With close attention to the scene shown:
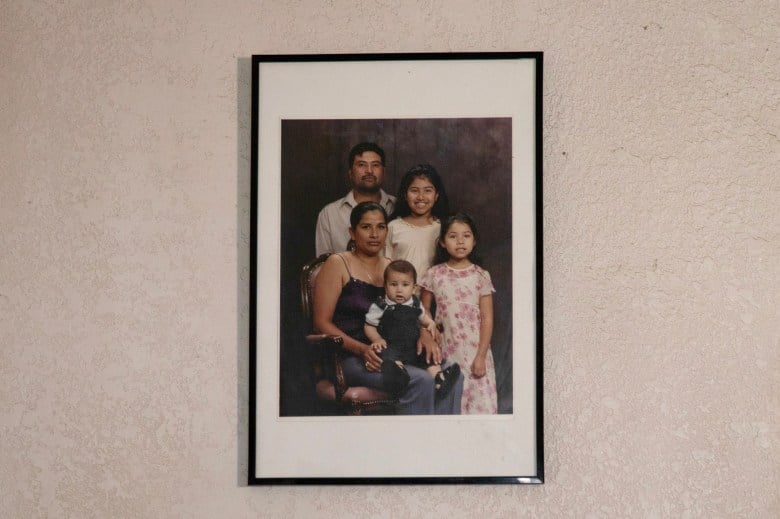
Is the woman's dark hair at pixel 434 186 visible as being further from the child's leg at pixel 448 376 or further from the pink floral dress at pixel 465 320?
the child's leg at pixel 448 376

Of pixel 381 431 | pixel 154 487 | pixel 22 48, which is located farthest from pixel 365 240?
pixel 22 48

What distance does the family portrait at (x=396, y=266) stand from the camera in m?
1.26

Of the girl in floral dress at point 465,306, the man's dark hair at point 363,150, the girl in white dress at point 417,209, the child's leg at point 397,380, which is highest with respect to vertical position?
the man's dark hair at point 363,150

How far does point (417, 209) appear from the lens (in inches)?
50.0

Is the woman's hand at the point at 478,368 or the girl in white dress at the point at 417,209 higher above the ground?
the girl in white dress at the point at 417,209

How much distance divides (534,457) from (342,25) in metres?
0.88

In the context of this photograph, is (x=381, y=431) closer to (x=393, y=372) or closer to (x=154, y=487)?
(x=393, y=372)

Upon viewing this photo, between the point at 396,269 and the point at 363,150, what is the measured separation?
0.75ft

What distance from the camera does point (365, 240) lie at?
1.27 metres

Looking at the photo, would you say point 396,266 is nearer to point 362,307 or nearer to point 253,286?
point 362,307

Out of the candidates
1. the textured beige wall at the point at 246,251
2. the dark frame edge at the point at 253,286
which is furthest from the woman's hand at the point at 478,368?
the dark frame edge at the point at 253,286

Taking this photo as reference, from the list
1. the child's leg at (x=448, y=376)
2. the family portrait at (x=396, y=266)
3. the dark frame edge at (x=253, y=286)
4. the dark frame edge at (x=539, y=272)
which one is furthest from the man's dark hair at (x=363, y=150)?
the child's leg at (x=448, y=376)

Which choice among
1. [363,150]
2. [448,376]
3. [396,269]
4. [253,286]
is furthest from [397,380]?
[363,150]

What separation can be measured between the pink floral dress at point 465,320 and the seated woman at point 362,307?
0.08 ft
